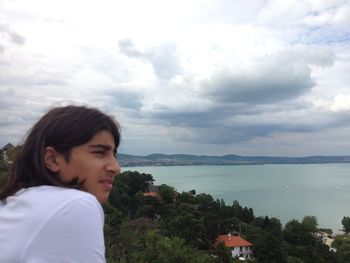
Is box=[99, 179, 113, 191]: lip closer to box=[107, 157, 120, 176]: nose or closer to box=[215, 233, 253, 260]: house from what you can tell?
box=[107, 157, 120, 176]: nose

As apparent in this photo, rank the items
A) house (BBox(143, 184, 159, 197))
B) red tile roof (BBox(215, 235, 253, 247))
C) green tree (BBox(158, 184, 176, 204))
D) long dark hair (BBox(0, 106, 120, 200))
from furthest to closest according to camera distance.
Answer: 1. house (BBox(143, 184, 159, 197))
2. green tree (BBox(158, 184, 176, 204))
3. red tile roof (BBox(215, 235, 253, 247))
4. long dark hair (BBox(0, 106, 120, 200))

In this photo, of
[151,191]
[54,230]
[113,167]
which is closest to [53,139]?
[113,167]

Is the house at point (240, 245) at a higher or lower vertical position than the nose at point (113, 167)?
lower

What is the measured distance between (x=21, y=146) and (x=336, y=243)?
33553 millimetres

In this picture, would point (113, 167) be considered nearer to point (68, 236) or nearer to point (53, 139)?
point (53, 139)

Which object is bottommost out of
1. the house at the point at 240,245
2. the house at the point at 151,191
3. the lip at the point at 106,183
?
the house at the point at 240,245

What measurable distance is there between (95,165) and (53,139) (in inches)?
4.6

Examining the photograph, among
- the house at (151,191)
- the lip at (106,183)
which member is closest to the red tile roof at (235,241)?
the house at (151,191)

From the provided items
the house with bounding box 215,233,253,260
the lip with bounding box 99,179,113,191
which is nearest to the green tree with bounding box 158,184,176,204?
the house with bounding box 215,233,253,260

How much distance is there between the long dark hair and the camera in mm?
1000

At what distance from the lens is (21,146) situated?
3.59 feet

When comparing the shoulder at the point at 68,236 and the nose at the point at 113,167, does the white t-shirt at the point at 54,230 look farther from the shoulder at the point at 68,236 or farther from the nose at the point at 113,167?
the nose at the point at 113,167

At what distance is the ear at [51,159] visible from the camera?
101 cm

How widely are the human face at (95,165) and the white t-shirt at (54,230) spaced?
0.43 ft
